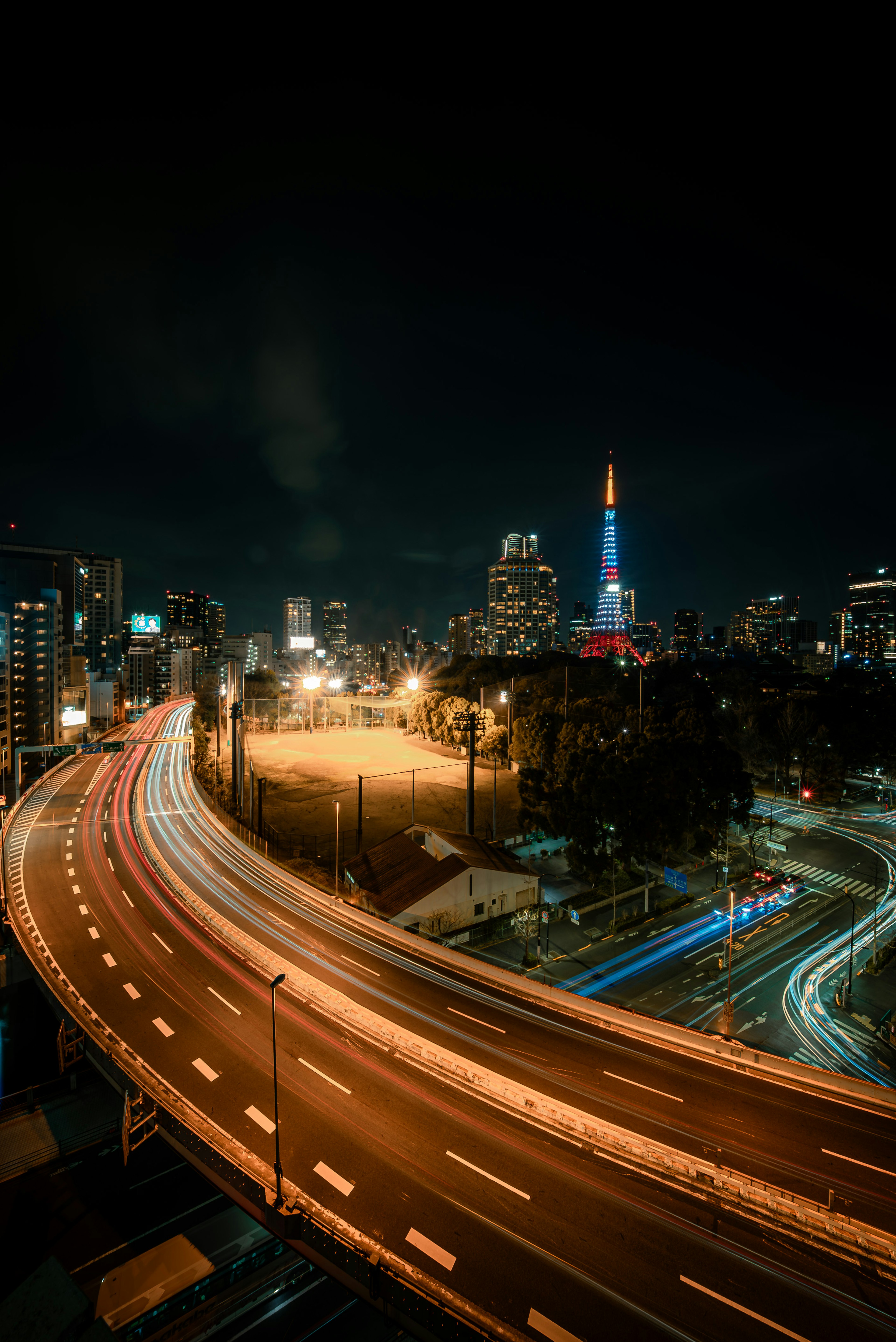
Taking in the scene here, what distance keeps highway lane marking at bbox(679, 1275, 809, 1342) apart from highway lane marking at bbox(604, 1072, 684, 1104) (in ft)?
14.0

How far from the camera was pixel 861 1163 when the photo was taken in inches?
464

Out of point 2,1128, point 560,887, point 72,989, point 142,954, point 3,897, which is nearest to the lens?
point 2,1128

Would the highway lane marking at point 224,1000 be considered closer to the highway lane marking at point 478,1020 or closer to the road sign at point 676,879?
the highway lane marking at point 478,1020

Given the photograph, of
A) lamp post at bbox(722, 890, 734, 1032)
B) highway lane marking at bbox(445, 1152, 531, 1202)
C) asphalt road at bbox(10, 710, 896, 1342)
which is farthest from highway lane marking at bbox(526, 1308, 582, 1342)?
lamp post at bbox(722, 890, 734, 1032)

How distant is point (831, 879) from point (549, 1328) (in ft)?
106

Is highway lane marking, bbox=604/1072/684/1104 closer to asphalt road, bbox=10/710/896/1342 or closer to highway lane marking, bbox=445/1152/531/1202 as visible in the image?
asphalt road, bbox=10/710/896/1342

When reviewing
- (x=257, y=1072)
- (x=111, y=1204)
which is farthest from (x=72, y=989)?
(x=257, y=1072)

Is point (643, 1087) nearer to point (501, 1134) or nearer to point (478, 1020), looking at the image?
point (501, 1134)

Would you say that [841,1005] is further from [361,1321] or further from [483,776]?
[483,776]

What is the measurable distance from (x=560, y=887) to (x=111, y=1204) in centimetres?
2254

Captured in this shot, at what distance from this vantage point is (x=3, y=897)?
24594 millimetres

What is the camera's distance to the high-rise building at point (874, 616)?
163 meters

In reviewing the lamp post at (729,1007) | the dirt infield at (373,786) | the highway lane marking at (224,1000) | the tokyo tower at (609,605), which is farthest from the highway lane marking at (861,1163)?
the tokyo tower at (609,605)

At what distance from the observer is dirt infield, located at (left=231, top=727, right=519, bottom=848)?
40.5 m
